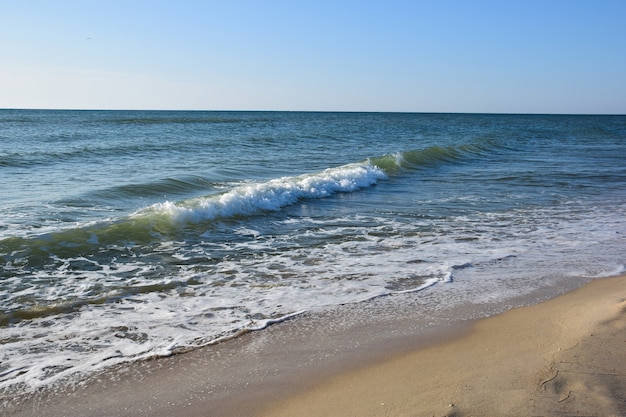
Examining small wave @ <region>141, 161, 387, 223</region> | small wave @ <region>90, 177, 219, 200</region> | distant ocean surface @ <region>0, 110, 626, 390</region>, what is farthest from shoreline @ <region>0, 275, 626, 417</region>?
small wave @ <region>90, 177, 219, 200</region>

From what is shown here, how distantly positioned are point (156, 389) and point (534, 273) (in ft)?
14.9

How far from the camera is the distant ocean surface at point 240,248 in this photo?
16.1 ft

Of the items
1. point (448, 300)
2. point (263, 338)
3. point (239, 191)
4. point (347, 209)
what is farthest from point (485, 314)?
point (239, 191)

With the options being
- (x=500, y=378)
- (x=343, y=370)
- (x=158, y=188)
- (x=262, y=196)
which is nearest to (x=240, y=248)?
(x=262, y=196)

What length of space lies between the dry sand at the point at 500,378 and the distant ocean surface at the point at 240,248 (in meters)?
1.10

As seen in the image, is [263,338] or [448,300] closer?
[263,338]

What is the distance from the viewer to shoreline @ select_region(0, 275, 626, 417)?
344 centimetres

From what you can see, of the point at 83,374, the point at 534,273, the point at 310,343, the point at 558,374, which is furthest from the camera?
the point at 534,273

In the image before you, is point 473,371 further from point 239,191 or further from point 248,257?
point 239,191

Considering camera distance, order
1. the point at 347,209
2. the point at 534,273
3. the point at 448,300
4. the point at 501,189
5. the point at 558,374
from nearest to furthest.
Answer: the point at 558,374, the point at 448,300, the point at 534,273, the point at 347,209, the point at 501,189

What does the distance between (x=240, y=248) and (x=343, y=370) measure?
4.26 meters

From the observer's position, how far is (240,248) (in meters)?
8.00

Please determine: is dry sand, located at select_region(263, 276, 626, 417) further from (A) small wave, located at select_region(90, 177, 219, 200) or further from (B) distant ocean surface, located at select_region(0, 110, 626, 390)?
(A) small wave, located at select_region(90, 177, 219, 200)

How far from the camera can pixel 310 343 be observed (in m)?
4.46
